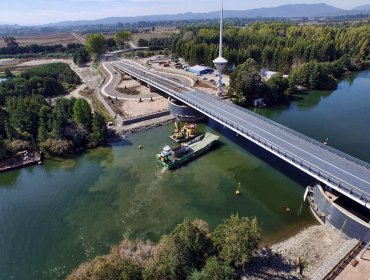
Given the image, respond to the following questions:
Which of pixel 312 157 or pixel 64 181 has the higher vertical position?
pixel 312 157

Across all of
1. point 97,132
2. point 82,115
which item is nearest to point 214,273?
point 97,132

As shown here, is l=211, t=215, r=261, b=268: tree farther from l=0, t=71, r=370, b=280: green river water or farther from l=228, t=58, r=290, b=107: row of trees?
l=228, t=58, r=290, b=107: row of trees

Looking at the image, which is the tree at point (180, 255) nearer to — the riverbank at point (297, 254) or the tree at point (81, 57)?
the riverbank at point (297, 254)

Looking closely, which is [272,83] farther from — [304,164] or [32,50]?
[32,50]

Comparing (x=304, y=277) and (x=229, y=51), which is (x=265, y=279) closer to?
(x=304, y=277)

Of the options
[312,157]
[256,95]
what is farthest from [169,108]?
[312,157]
